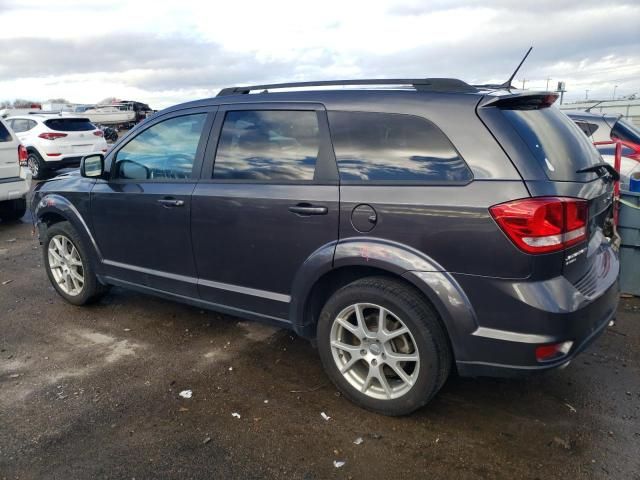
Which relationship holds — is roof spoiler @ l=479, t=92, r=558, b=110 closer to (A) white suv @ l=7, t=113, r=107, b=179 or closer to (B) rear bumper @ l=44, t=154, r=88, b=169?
(A) white suv @ l=7, t=113, r=107, b=179

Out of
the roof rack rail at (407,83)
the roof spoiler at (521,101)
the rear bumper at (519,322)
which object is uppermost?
the roof rack rail at (407,83)

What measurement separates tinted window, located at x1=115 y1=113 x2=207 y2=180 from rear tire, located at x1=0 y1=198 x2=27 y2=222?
5.65 meters

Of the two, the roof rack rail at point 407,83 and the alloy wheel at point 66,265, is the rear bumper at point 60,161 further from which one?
the roof rack rail at point 407,83

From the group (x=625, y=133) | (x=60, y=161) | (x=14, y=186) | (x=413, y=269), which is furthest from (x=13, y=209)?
(x=625, y=133)

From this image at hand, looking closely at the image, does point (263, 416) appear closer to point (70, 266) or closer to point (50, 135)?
point (70, 266)

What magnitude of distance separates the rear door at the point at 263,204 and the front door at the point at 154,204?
14 cm

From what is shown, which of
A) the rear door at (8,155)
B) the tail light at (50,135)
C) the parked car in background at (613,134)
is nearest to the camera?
the parked car in background at (613,134)

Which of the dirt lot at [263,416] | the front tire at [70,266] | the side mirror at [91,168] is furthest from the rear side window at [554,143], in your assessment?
the front tire at [70,266]

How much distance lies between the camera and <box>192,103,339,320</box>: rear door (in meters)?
3.05

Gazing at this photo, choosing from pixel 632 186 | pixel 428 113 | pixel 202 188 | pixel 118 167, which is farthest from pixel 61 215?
pixel 632 186

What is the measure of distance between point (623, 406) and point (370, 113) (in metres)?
2.27

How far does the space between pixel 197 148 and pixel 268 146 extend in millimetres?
621

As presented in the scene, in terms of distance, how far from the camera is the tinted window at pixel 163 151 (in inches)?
146

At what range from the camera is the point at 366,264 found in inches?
111
